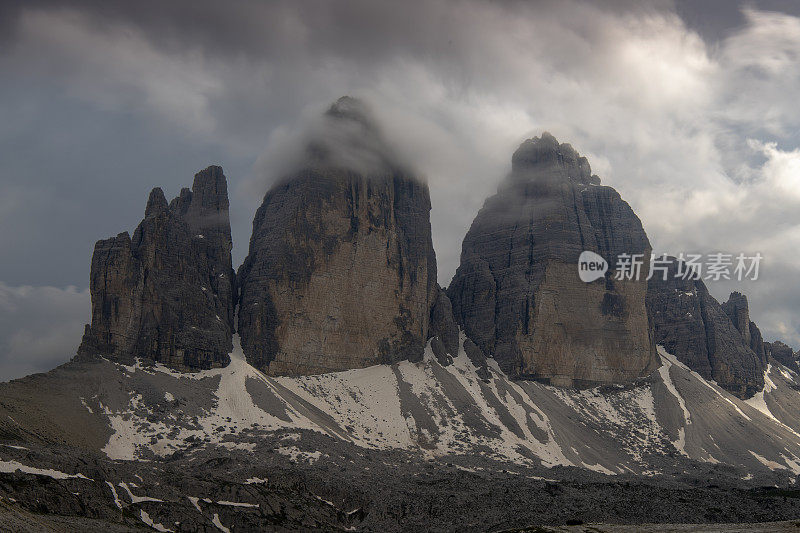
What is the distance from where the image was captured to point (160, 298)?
161 m

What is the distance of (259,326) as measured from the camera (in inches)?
6919

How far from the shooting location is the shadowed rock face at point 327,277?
17725 cm

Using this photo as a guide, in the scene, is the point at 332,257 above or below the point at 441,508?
above

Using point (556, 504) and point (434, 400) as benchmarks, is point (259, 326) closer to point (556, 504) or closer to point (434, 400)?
point (434, 400)

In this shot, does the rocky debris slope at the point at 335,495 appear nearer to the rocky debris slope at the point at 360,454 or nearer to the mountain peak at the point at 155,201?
the rocky debris slope at the point at 360,454

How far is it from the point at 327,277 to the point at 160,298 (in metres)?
41.2

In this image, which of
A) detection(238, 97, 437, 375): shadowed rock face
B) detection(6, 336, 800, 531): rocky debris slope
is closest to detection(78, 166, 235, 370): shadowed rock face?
detection(6, 336, 800, 531): rocky debris slope

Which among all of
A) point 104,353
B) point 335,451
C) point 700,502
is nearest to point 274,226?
point 104,353

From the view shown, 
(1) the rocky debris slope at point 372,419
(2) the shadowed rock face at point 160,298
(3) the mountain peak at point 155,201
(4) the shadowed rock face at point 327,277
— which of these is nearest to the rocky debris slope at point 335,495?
(1) the rocky debris slope at point 372,419

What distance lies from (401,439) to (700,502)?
59.8 metres

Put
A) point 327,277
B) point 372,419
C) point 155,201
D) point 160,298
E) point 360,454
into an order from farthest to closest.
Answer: point 327,277
point 155,201
point 372,419
point 160,298
point 360,454

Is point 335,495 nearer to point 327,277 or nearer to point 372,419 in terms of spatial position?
point 372,419

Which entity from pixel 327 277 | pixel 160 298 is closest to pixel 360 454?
pixel 327 277

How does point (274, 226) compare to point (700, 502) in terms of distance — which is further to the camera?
point (274, 226)
